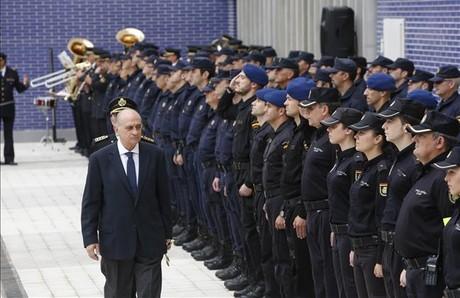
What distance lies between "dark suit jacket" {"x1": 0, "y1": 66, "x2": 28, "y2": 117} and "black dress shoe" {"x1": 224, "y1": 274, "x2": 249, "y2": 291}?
494 inches

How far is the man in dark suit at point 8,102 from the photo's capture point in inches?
993

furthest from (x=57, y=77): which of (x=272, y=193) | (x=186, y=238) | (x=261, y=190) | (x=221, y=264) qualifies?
(x=272, y=193)

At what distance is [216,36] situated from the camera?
99.8 feet

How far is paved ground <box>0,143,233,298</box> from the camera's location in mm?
13883

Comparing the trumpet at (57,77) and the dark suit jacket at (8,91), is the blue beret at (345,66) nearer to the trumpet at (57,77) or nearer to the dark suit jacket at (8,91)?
the dark suit jacket at (8,91)

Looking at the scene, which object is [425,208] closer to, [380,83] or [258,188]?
[380,83]

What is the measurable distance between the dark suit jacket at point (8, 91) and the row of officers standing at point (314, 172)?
7.82m

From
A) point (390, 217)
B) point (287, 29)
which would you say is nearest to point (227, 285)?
point (390, 217)

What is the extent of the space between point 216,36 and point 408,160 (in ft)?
70.4

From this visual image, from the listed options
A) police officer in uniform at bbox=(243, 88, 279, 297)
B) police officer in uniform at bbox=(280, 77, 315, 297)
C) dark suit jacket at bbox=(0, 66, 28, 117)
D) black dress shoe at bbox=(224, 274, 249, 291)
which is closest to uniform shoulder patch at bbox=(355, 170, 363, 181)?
police officer in uniform at bbox=(280, 77, 315, 297)

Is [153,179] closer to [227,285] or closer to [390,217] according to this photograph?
[390,217]

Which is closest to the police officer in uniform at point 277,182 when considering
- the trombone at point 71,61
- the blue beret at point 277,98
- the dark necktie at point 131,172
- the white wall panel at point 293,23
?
the blue beret at point 277,98

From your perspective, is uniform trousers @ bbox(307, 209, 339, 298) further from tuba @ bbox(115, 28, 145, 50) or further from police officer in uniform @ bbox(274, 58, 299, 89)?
→ tuba @ bbox(115, 28, 145, 50)

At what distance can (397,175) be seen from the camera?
9156 millimetres
